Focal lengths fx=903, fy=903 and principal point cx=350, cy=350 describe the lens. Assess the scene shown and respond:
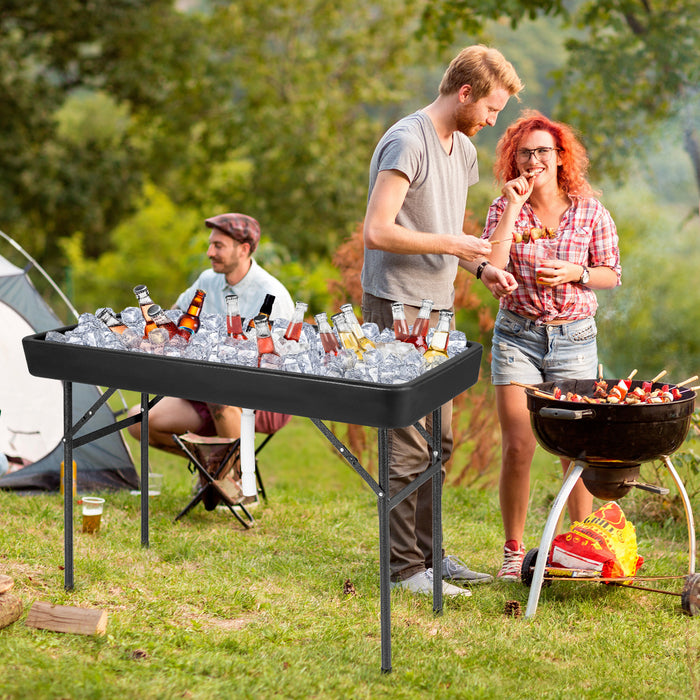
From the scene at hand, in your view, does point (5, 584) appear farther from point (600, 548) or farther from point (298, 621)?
point (600, 548)

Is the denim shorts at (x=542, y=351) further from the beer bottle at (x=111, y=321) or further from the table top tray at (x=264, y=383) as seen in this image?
the beer bottle at (x=111, y=321)

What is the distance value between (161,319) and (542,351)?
1.39 meters

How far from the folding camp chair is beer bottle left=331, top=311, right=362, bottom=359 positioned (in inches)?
61.6

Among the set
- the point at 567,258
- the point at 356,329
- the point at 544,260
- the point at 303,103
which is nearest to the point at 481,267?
the point at 544,260

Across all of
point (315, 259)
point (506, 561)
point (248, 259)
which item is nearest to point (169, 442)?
point (248, 259)

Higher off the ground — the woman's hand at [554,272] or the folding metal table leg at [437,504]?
the woman's hand at [554,272]

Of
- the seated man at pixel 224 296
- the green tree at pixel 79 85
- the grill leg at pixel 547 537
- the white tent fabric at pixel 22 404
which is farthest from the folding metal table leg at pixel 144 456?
the green tree at pixel 79 85

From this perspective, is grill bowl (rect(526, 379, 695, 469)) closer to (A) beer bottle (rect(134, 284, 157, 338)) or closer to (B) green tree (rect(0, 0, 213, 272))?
(A) beer bottle (rect(134, 284, 157, 338))

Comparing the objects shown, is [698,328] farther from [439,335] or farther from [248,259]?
[439,335]

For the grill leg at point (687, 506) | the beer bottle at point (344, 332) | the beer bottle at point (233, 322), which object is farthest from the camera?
the grill leg at point (687, 506)

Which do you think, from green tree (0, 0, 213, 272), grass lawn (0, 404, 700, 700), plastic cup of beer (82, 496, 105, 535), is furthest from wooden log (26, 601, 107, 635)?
green tree (0, 0, 213, 272)

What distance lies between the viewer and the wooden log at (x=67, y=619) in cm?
281

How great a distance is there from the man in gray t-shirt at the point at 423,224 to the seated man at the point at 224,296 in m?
1.14

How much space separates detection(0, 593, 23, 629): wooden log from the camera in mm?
2799
